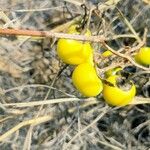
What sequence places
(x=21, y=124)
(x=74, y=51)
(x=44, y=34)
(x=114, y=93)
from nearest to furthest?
(x=44, y=34) < (x=74, y=51) < (x=114, y=93) < (x=21, y=124)

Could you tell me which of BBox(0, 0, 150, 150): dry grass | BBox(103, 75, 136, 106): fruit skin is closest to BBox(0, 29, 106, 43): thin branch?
BBox(103, 75, 136, 106): fruit skin

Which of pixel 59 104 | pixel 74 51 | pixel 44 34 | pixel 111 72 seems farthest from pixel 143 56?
pixel 59 104

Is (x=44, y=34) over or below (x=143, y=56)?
over

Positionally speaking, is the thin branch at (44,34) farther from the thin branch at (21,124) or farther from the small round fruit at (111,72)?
the thin branch at (21,124)

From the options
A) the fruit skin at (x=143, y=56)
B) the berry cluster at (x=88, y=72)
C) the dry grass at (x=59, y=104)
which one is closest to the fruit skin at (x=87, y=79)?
the berry cluster at (x=88, y=72)

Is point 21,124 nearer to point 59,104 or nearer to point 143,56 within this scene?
point 59,104

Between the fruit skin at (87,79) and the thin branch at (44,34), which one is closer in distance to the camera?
the thin branch at (44,34)
